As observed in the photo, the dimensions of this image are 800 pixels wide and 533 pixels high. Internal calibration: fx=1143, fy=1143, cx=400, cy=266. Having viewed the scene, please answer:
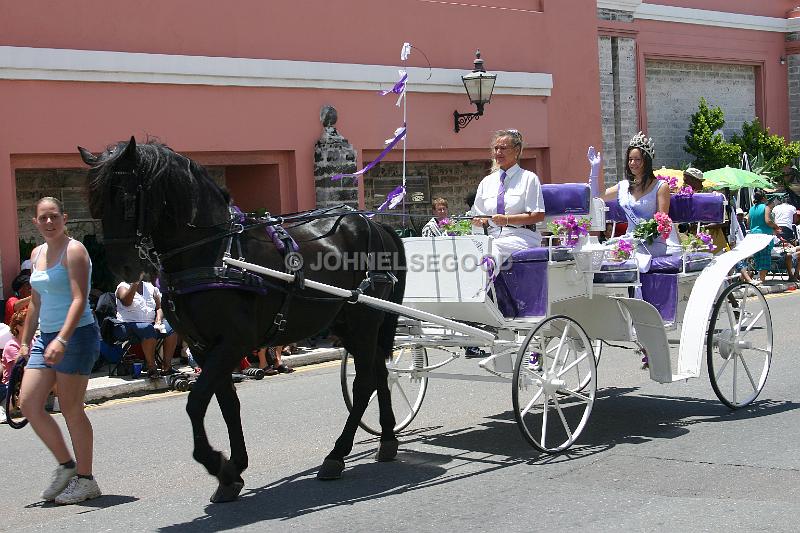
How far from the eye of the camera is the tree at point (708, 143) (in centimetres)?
2439

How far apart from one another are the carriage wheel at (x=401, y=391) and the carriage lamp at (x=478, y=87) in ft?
29.5

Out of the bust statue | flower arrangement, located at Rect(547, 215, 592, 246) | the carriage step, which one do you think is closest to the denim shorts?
flower arrangement, located at Rect(547, 215, 592, 246)

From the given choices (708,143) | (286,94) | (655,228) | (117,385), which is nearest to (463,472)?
(655,228)

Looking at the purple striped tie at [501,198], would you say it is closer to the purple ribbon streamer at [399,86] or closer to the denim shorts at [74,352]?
the denim shorts at [74,352]

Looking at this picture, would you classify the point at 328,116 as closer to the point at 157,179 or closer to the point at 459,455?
the point at 459,455

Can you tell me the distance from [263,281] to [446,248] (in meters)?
1.62

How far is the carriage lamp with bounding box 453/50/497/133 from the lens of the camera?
1752 cm

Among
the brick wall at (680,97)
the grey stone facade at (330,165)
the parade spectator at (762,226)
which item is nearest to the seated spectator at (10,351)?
the grey stone facade at (330,165)

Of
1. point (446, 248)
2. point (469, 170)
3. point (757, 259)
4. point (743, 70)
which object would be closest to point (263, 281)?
point (446, 248)

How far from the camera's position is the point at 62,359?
22.7 ft

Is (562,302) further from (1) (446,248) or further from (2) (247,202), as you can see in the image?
(2) (247,202)

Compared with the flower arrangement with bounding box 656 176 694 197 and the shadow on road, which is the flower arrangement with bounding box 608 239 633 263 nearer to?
the flower arrangement with bounding box 656 176 694 197

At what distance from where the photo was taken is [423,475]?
7.29 m

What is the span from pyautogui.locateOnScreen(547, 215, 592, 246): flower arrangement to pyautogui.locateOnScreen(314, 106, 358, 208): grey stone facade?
309 inches
